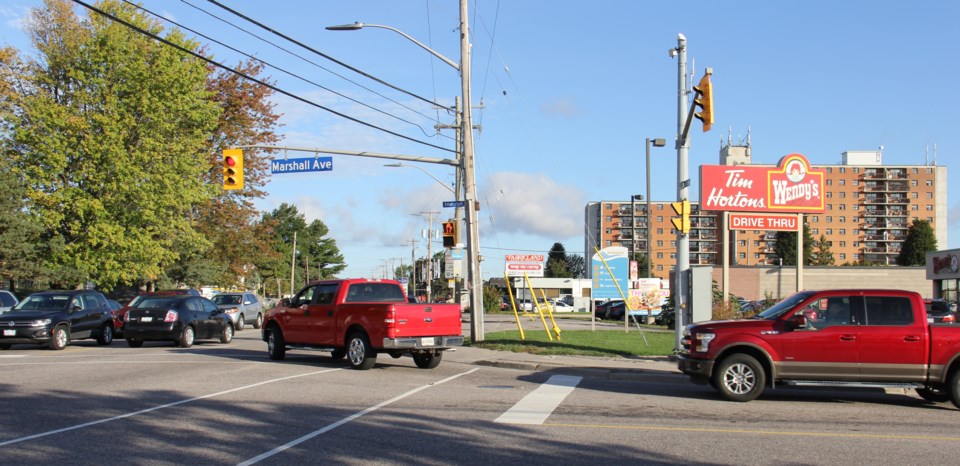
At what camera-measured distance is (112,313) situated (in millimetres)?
25453

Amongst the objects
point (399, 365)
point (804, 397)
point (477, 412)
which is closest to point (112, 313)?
point (399, 365)

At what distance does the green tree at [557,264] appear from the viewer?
165000 millimetres

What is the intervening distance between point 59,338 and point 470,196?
11.8 meters

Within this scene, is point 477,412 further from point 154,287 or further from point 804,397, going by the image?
point 154,287

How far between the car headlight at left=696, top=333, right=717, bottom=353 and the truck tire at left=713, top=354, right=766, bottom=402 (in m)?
0.33

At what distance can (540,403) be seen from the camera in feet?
40.4

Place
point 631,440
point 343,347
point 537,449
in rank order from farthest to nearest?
1. point 343,347
2. point 631,440
3. point 537,449

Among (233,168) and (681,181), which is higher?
(233,168)

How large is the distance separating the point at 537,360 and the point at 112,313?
45.7 feet

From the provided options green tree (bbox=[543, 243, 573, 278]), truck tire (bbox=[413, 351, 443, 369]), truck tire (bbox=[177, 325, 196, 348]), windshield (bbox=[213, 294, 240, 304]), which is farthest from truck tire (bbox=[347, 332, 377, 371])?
green tree (bbox=[543, 243, 573, 278])

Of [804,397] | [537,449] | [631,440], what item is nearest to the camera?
[537,449]

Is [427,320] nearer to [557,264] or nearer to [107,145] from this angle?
[107,145]

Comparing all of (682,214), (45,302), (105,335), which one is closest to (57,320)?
(45,302)

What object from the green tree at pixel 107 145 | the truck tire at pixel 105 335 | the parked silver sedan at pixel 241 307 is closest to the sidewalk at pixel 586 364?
the truck tire at pixel 105 335
